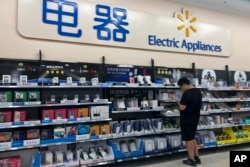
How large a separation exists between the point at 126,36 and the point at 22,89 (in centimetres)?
216

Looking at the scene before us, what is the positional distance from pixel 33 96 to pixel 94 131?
3.69 feet

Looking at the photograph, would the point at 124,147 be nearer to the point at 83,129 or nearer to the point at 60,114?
the point at 83,129

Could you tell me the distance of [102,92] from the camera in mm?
4363

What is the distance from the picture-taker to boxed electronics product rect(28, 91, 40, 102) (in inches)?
142

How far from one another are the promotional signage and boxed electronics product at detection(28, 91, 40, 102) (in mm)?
943

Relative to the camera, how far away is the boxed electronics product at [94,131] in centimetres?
398

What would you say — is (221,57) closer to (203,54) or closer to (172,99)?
(203,54)

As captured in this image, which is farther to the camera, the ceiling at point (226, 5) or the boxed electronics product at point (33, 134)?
the ceiling at point (226, 5)

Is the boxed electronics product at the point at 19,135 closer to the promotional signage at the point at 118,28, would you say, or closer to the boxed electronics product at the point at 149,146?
the promotional signage at the point at 118,28

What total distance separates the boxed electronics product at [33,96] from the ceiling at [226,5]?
3.75 metres

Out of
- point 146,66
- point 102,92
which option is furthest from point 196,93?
point 102,92

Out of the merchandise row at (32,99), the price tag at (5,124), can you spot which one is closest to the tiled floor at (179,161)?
the merchandise row at (32,99)

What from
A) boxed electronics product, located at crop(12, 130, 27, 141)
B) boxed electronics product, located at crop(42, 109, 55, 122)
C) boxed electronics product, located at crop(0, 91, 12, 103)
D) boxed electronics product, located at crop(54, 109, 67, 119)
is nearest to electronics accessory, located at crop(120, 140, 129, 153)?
boxed electronics product, located at crop(54, 109, 67, 119)

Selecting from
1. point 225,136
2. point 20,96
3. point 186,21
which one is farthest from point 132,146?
point 186,21
